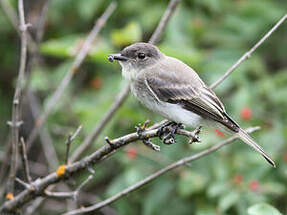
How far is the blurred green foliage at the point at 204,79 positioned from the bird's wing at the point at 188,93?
12.4 inches

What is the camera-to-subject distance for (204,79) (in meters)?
Answer: 4.17

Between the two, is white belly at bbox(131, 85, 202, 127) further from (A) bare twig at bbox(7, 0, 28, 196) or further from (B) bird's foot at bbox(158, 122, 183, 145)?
(A) bare twig at bbox(7, 0, 28, 196)

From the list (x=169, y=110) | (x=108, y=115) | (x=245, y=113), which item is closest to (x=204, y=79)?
(x=245, y=113)

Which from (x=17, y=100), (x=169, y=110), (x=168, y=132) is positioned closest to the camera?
(x=17, y=100)

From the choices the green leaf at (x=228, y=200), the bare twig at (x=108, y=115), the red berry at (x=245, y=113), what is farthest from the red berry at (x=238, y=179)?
the bare twig at (x=108, y=115)

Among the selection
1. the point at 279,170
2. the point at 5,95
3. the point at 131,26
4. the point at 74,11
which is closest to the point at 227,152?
the point at 279,170

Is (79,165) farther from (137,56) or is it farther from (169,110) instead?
(137,56)

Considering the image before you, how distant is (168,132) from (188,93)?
455mm

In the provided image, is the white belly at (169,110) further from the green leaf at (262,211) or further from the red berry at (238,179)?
the green leaf at (262,211)

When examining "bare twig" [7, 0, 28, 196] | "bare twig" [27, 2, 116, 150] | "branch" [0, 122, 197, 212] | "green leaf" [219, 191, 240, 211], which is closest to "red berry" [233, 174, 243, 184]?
"green leaf" [219, 191, 240, 211]

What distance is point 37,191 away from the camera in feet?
9.77

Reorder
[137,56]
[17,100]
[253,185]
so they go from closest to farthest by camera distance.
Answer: [17,100] → [253,185] → [137,56]

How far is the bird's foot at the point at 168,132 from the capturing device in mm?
2808

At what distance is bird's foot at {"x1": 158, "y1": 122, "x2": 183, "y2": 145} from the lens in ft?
9.21
